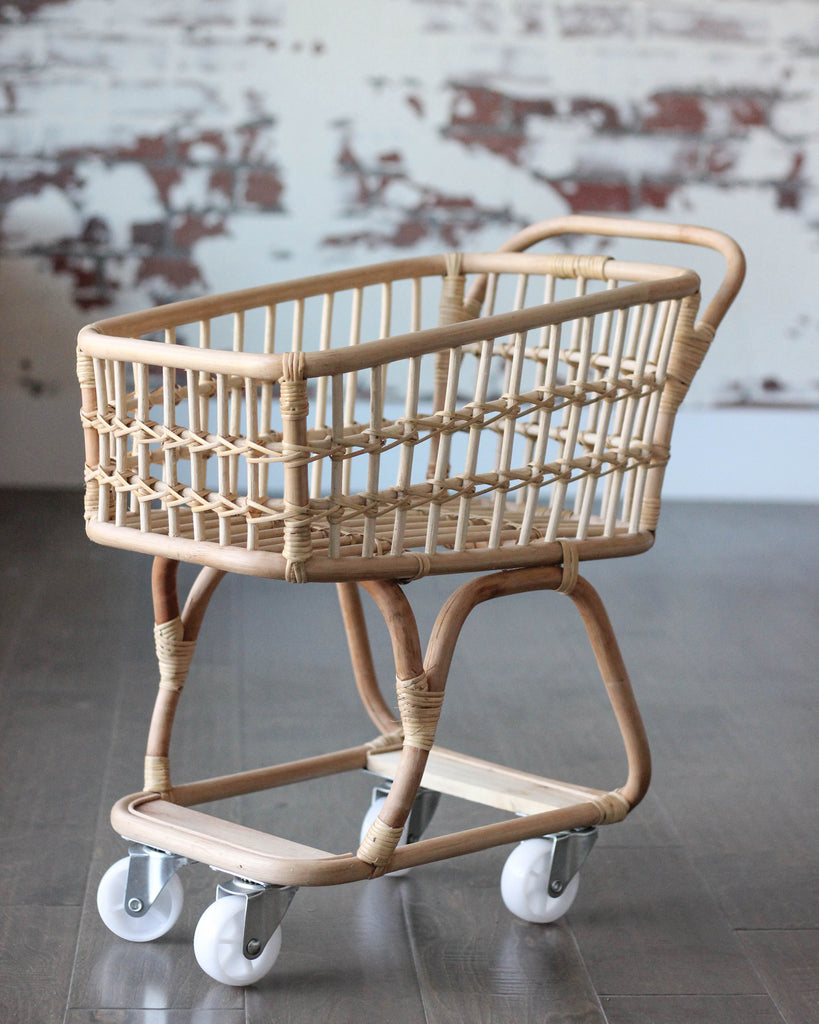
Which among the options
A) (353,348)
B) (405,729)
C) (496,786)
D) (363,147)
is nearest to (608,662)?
(496,786)

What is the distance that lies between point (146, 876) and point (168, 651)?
218 mm

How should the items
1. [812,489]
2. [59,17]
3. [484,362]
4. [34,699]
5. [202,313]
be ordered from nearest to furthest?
[484,362] → [202,313] → [34,699] → [59,17] → [812,489]

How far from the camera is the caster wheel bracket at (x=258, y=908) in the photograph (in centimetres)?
120

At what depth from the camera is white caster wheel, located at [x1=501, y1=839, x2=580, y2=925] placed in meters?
1.35

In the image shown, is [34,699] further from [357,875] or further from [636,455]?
[636,455]

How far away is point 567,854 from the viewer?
136 centimetres

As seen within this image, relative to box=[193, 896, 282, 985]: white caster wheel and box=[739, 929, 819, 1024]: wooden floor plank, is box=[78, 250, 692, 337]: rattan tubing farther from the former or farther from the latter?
box=[739, 929, 819, 1024]: wooden floor plank

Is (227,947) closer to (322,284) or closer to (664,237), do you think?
(322,284)

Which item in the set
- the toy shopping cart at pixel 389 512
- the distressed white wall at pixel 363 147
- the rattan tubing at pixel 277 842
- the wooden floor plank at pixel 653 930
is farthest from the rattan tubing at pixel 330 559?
the distressed white wall at pixel 363 147

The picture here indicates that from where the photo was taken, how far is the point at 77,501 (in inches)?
125

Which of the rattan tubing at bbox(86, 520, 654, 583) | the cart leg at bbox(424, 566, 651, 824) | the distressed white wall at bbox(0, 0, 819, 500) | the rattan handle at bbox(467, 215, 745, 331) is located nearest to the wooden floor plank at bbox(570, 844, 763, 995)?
the cart leg at bbox(424, 566, 651, 824)

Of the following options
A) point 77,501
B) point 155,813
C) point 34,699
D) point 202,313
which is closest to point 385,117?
point 77,501

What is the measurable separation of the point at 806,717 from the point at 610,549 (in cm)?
82

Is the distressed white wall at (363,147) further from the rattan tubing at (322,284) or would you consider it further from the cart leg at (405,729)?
the cart leg at (405,729)
